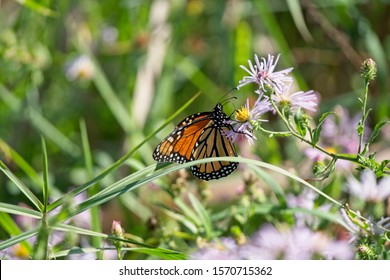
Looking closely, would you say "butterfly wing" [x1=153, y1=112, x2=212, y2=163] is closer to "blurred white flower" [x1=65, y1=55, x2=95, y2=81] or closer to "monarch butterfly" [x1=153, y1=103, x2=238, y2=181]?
"monarch butterfly" [x1=153, y1=103, x2=238, y2=181]

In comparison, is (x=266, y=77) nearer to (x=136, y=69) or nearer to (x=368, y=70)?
(x=368, y=70)

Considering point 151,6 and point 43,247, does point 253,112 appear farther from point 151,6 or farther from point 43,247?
point 151,6

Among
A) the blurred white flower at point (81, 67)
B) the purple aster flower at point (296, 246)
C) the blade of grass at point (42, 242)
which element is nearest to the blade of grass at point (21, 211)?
the blade of grass at point (42, 242)

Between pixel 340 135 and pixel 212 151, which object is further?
pixel 340 135

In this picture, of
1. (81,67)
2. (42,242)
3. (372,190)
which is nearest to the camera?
(42,242)

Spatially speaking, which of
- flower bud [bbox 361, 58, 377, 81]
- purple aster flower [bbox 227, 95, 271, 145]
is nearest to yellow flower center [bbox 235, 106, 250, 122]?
purple aster flower [bbox 227, 95, 271, 145]

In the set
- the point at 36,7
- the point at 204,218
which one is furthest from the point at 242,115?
the point at 36,7

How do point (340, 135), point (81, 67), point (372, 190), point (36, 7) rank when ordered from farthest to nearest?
point (81, 67) < point (36, 7) < point (340, 135) < point (372, 190)

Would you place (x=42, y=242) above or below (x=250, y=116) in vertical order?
below
